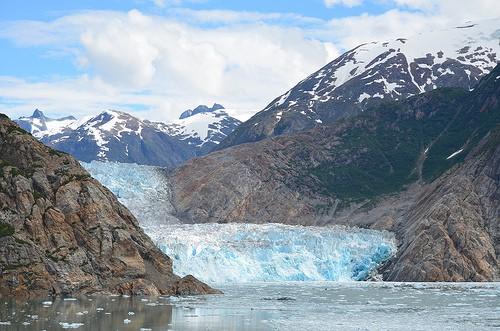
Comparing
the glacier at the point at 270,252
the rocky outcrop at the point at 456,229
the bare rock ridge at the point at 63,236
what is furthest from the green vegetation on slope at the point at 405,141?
the bare rock ridge at the point at 63,236

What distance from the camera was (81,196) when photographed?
6556 cm

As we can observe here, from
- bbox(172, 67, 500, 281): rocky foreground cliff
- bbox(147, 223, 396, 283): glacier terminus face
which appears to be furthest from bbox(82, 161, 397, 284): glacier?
bbox(172, 67, 500, 281): rocky foreground cliff

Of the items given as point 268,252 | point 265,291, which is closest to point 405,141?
point 268,252

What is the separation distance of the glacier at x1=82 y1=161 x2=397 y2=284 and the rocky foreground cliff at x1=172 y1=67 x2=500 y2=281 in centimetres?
363

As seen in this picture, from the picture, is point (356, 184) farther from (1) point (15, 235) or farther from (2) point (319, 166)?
(1) point (15, 235)

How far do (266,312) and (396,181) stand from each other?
102383 mm

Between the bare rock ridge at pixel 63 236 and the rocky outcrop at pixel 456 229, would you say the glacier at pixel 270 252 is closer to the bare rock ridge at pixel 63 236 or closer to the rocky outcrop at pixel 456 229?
the rocky outcrop at pixel 456 229

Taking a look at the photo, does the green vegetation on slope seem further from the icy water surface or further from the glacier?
the icy water surface

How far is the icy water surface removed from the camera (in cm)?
4338

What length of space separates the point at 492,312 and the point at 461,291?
2415 cm

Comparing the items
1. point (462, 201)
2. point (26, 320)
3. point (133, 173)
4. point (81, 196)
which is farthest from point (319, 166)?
point (26, 320)

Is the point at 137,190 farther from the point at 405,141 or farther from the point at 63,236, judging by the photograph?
the point at 63,236

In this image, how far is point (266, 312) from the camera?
175 feet

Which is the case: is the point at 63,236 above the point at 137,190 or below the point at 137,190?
below
